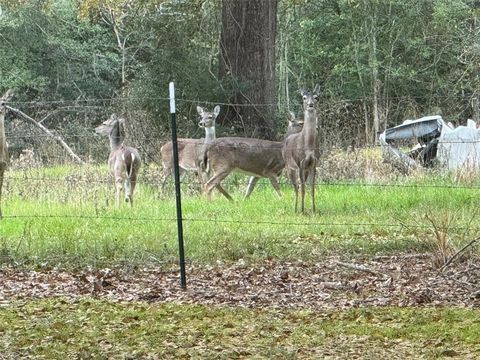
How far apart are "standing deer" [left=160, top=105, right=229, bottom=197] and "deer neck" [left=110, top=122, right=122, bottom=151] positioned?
86 centimetres

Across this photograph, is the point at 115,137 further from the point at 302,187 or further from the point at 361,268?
the point at 361,268

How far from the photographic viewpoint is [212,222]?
1218 centimetres

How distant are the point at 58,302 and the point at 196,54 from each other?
12426mm

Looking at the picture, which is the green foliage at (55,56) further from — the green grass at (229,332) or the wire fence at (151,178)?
the green grass at (229,332)

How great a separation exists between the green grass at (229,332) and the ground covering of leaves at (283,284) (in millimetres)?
508

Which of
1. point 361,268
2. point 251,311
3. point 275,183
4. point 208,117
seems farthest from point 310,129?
point 251,311

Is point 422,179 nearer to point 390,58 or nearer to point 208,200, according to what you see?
point 208,200

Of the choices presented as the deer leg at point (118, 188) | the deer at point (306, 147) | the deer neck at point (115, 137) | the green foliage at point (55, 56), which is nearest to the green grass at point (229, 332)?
the deer at point (306, 147)

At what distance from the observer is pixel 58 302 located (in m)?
8.09

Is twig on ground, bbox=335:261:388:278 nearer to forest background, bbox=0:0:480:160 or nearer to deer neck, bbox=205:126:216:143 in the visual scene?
forest background, bbox=0:0:480:160

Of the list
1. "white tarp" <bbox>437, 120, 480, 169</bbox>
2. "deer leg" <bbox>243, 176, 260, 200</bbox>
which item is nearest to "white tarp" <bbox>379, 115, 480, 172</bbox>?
"white tarp" <bbox>437, 120, 480, 169</bbox>

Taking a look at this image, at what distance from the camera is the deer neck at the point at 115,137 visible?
16531 millimetres

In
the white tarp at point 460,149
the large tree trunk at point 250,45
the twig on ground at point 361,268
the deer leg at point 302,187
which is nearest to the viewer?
the twig on ground at point 361,268

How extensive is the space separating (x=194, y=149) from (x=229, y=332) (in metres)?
10.8
